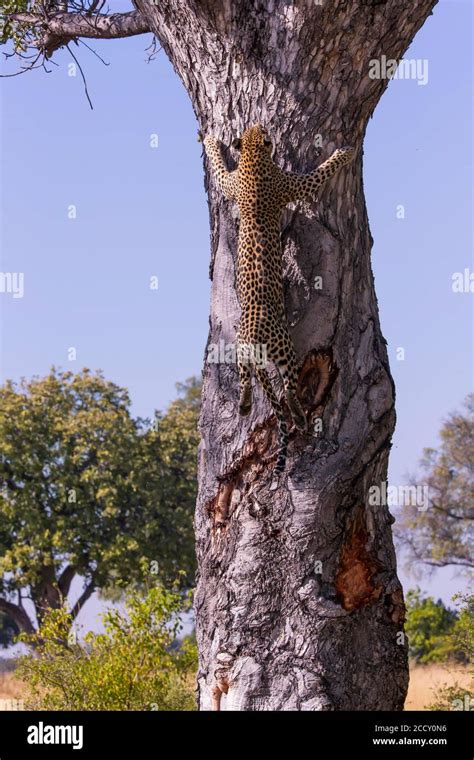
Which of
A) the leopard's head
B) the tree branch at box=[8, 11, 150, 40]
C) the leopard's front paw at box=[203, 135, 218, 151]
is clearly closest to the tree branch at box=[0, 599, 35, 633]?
the tree branch at box=[8, 11, 150, 40]

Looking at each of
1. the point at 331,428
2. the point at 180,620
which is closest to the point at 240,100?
the point at 331,428

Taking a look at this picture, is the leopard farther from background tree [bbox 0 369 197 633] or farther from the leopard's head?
background tree [bbox 0 369 197 633]

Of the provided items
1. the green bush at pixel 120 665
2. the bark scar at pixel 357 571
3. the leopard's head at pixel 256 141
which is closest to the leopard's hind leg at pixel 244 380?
the bark scar at pixel 357 571

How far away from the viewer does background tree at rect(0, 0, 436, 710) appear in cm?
689

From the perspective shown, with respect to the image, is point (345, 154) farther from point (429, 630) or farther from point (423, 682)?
point (429, 630)

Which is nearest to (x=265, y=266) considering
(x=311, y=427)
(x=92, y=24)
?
(x=311, y=427)

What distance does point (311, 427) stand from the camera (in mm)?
7035

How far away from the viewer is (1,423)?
24.0 m

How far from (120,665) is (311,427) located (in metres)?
5.50

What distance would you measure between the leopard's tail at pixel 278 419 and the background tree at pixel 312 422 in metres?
0.07

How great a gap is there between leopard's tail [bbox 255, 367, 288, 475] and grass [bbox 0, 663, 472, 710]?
22.5 ft

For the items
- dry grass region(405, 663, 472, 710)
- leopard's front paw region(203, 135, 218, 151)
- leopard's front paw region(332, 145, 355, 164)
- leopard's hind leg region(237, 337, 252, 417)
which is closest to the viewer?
leopard's hind leg region(237, 337, 252, 417)

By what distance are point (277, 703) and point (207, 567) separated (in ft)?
3.38

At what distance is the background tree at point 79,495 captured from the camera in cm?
2388
